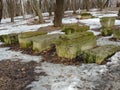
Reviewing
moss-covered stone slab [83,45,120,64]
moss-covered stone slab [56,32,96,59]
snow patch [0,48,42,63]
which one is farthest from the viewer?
snow patch [0,48,42,63]

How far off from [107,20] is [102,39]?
3.22m

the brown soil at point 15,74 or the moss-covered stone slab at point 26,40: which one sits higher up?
the moss-covered stone slab at point 26,40

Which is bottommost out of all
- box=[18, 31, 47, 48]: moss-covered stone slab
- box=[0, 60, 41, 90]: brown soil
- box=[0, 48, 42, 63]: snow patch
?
box=[0, 48, 42, 63]: snow patch

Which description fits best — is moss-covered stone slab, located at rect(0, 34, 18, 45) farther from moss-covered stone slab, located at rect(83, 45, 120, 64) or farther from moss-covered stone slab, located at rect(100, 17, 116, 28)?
moss-covered stone slab, located at rect(100, 17, 116, 28)

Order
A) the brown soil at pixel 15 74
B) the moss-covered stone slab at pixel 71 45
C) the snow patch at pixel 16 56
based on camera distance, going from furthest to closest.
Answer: the snow patch at pixel 16 56
the moss-covered stone slab at pixel 71 45
the brown soil at pixel 15 74

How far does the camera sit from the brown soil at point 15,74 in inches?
264

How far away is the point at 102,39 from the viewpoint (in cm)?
1163


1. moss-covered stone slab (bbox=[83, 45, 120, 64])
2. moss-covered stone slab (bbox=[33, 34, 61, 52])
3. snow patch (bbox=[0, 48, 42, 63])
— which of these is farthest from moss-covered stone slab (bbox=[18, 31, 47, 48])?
moss-covered stone slab (bbox=[83, 45, 120, 64])

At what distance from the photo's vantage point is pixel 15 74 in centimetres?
755

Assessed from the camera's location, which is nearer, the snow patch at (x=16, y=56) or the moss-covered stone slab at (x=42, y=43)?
the snow patch at (x=16, y=56)

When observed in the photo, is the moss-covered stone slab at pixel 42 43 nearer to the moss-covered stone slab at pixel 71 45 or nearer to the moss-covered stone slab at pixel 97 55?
the moss-covered stone slab at pixel 71 45

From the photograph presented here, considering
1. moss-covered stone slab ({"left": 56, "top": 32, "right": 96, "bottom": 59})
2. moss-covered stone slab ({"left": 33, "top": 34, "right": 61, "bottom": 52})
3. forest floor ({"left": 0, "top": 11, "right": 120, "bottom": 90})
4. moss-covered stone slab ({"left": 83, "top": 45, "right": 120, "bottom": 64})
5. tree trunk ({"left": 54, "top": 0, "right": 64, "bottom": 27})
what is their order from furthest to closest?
tree trunk ({"left": 54, "top": 0, "right": 64, "bottom": 27}) → moss-covered stone slab ({"left": 33, "top": 34, "right": 61, "bottom": 52}) → moss-covered stone slab ({"left": 56, "top": 32, "right": 96, "bottom": 59}) → moss-covered stone slab ({"left": 83, "top": 45, "right": 120, "bottom": 64}) → forest floor ({"left": 0, "top": 11, "right": 120, "bottom": 90})

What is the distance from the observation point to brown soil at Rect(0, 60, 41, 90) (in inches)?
264

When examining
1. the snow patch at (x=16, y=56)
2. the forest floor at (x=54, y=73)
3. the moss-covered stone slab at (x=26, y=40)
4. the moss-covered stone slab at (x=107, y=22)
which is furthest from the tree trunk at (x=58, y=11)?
the forest floor at (x=54, y=73)
